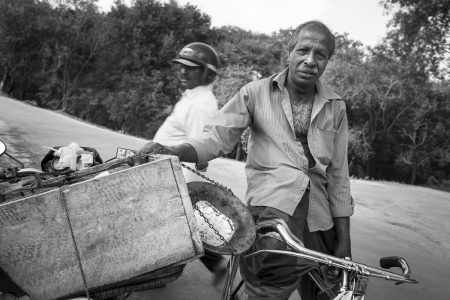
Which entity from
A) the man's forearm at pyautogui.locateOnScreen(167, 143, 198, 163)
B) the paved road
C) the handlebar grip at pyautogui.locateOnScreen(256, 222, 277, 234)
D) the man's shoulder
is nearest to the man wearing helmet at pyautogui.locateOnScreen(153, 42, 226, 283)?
the paved road

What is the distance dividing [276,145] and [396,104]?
2341 centimetres

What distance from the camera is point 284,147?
6.51 feet

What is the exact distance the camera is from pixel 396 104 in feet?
76.8

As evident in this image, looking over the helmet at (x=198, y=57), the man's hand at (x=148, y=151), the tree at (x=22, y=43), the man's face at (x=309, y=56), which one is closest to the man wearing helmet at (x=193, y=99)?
the helmet at (x=198, y=57)

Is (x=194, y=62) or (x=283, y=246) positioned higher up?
(x=194, y=62)

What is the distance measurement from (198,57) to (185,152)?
6.50 ft

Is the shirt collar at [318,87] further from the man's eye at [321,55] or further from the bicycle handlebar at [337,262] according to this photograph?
the bicycle handlebar at [337,262]

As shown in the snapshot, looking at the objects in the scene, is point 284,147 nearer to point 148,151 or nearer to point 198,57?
point 148,151

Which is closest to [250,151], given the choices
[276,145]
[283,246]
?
[276,145]

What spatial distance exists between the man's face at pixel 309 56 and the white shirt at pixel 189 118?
3.97 ft

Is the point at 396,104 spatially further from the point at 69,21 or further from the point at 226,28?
the point at 69,21

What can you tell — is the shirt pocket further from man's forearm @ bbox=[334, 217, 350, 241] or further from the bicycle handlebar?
the bicycle handlebar

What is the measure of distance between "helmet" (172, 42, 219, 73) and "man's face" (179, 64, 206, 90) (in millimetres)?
42

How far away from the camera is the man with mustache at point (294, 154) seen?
187 cm
